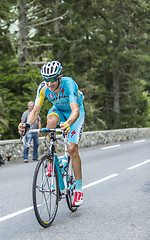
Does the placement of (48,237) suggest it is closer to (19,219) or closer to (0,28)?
(19,219)

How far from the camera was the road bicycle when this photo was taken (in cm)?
434

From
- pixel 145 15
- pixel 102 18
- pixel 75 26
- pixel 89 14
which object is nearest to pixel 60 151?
pixel 75 26

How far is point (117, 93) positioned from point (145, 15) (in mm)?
7533

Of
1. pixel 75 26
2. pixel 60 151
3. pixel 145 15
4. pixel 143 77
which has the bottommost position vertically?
pixel 60 151

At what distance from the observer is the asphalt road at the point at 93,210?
434cm

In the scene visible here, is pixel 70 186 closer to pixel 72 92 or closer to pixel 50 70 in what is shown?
pixel 72 92

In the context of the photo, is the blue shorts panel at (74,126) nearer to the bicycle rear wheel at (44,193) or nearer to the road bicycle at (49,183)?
the road bicycle at (49,183)

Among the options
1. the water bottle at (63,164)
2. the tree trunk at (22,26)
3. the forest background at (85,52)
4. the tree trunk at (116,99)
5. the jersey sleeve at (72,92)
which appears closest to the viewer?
the jersey sleeve at (72,92)

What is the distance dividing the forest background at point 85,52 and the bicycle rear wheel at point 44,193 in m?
13.3

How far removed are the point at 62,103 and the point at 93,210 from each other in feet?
5.32

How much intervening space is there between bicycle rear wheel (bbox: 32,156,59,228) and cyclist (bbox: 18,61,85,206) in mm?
507

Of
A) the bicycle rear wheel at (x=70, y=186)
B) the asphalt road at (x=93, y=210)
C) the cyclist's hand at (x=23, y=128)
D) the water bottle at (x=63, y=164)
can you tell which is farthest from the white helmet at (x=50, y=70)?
the asphalt road at (x=93, y=210)

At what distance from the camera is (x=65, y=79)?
497 centimetres

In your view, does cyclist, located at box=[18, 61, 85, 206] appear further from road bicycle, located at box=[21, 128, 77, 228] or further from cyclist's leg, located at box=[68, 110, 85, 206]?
road bicycle, located at box=[21, 128, 77, 228]
